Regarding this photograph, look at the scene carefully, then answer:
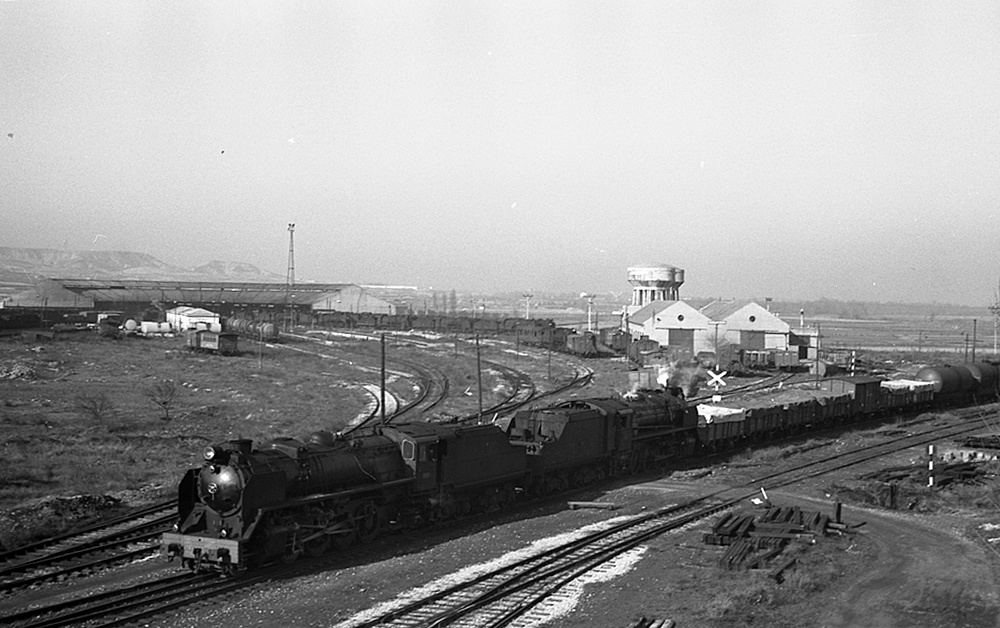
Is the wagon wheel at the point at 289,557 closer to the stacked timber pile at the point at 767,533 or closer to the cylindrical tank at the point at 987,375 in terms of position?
the stacked timber pile at the point at 767,533

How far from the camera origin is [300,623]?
648 inches

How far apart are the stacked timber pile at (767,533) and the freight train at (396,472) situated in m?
5.94

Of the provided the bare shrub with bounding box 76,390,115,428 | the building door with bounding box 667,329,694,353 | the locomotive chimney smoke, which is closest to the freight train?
the locomotive chimney smoke

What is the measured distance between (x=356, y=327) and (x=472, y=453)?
3739 inches

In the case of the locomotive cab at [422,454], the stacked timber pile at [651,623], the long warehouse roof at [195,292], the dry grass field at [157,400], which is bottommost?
the dry grass field at [157,400]

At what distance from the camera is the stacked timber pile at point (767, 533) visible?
20.7m

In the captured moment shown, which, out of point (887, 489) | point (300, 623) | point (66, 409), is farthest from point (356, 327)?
point (300, 623)

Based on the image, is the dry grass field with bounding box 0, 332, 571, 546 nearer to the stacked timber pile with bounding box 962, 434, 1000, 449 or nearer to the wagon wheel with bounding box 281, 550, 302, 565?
the wagon wheel with bounding box 281, 550, 302, 565

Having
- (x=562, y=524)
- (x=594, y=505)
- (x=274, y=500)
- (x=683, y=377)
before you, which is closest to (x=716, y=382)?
(x=683, y=377)

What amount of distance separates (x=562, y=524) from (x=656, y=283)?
333ft

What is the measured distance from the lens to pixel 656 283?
124 m

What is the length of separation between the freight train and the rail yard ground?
91cm

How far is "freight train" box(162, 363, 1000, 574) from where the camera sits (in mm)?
18969

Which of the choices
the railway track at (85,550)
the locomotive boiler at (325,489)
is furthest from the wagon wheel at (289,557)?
the railway track at (85,550)
